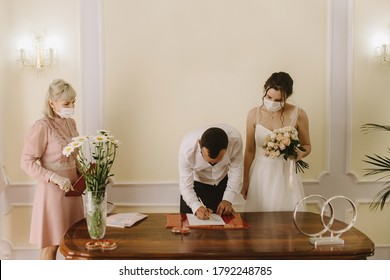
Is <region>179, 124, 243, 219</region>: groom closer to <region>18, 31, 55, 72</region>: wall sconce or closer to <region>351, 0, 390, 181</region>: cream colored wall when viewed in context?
<region>351, 0, 390, 181</region>: cream colored wall

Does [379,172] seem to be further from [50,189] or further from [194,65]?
[50,189]

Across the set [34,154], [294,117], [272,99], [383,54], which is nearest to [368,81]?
[383,54]

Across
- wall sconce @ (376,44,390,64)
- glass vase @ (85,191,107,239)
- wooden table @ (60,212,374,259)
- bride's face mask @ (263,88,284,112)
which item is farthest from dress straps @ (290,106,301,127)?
glass vase @ (85,191,107,239)

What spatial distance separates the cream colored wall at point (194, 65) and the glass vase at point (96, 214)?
1.05m

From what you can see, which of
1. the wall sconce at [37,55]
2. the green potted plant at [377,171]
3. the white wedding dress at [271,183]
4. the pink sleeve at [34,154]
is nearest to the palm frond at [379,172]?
the green potted plant at [377,171]

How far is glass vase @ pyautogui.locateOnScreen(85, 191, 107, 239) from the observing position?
90.8 inches

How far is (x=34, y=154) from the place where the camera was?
2891mm

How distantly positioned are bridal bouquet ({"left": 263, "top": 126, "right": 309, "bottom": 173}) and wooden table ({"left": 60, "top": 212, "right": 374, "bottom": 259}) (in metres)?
0.50

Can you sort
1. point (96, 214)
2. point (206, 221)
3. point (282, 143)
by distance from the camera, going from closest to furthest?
point (96, 214) < point (206, 221) < point (282, 143)

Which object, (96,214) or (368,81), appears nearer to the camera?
(96,214)

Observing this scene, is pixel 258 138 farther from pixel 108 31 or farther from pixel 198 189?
pixel 108 31

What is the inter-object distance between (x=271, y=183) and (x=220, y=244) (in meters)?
1.02

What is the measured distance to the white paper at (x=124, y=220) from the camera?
252cm
